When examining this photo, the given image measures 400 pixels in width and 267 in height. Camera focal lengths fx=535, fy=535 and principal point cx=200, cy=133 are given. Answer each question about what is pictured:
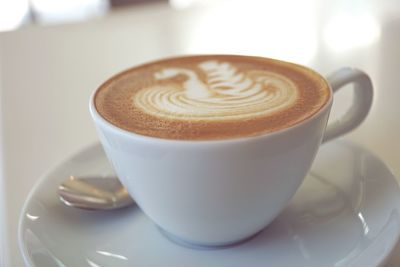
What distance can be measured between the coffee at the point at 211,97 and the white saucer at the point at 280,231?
13cm

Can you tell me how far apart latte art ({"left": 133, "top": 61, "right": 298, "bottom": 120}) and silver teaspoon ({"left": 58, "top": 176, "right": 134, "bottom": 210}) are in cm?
13

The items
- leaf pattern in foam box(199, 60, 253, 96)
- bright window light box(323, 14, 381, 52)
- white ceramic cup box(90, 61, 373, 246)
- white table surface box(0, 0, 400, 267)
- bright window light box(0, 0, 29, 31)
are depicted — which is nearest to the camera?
white ceramic cup box(90, 61, 373, 246)

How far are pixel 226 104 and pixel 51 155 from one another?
0.37 meters

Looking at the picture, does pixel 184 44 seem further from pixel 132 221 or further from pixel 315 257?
pixel 315 257

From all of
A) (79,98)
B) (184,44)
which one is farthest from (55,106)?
(184,44)

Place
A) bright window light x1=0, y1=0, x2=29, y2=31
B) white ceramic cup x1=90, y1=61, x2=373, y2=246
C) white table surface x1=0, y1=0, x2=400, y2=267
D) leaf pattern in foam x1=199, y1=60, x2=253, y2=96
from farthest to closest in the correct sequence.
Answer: bright window light x1=0, y1=0, x2=29, y2=31
white table surface x1=0, y1=0, x2=400, y2=267
leaf pattern in foam x1=199, y1=60, x2=253, y2=96
white ceramic cup x1=90, y1=61, x2=373, y2=246

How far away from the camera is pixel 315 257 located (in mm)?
503

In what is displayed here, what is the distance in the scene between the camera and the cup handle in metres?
0.60

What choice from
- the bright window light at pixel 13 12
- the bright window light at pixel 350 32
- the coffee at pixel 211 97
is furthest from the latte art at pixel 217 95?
the bright window light at pixel 13 12

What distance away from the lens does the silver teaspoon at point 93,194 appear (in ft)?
2.06

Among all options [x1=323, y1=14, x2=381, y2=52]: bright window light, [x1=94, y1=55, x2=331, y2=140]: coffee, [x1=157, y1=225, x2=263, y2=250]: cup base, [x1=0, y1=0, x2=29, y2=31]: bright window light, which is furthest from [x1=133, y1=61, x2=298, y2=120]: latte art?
[x1=0, y1=0, x2=29, y2=31]: bright window light

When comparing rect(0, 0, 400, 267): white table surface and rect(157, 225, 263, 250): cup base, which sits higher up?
rect(157, 225, 263, 250): cup base

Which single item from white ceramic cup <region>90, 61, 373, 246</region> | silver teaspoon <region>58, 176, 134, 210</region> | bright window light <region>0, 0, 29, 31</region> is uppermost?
white ceramic cup <region>90, 61, 373, 246</region>

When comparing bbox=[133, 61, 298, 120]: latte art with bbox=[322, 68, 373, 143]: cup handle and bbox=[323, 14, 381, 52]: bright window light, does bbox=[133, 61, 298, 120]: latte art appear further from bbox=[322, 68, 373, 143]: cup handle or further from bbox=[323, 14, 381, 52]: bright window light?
bbox=[323, 14, 381, 52]: bright window light
